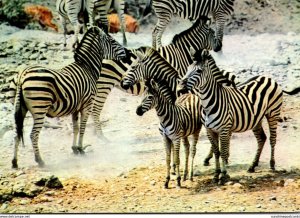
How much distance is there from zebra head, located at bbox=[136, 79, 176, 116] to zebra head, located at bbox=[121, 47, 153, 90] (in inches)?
6.4

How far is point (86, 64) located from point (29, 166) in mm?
787

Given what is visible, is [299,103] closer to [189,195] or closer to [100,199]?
[189,195]

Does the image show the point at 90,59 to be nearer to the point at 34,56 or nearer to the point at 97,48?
the point at 97,48

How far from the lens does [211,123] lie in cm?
469

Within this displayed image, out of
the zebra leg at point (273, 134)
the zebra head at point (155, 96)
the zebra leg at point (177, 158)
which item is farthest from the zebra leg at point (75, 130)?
the zebra leg at point (273, 134)

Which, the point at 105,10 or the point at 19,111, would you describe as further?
the point at 105,10

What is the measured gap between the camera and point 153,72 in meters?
4.86

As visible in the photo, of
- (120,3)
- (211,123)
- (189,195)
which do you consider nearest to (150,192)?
(189,195)

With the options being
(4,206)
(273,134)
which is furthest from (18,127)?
(273,134)

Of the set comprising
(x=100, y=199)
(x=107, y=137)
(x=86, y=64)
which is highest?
(x=86, y=64)

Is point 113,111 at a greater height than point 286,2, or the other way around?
point 286,2

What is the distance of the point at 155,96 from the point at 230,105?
1.68 ft

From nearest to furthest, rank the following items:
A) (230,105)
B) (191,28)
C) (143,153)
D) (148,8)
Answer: (230,105)
(143,153)
(191,28)
(148,8)

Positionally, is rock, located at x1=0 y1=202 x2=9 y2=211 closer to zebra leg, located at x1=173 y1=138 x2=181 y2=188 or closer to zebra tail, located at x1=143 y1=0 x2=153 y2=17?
zebra leg, located at x1=173 y1=138 x2=181 y2=188
